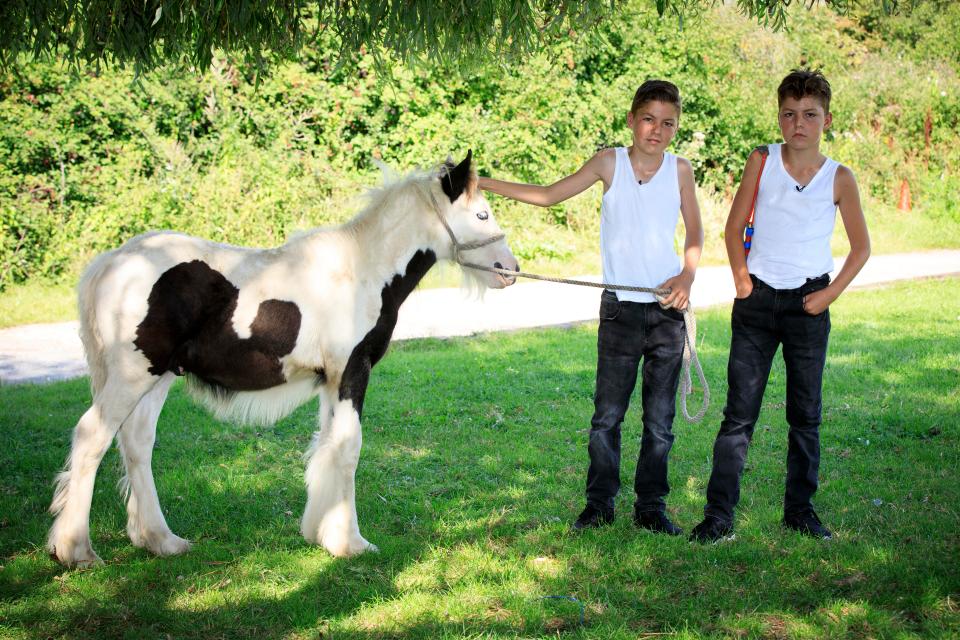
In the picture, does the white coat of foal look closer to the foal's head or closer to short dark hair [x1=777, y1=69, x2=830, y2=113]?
the foal's head

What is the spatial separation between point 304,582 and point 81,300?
71.4 inches

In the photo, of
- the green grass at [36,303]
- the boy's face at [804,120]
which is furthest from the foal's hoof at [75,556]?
the green grass at [36,303]

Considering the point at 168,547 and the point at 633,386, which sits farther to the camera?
the point at 633,386

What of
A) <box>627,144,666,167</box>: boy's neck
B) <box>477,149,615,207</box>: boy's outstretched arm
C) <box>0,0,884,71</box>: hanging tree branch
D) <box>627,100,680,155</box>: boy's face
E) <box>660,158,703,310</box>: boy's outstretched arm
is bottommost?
<box>660,158,703,310</box>: boy's outstretched arm

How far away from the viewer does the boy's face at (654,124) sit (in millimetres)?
4516

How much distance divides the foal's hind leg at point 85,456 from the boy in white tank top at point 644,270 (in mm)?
2140

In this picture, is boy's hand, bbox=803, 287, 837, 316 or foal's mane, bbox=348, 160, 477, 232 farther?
foal's mane, bbox=348, 160, 477, 232

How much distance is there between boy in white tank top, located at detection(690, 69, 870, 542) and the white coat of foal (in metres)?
1.31

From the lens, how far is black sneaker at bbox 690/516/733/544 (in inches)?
180

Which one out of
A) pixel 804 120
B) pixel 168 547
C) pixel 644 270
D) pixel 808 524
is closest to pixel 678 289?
pixel 644 270

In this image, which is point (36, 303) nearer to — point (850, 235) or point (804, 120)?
point (804, 120)

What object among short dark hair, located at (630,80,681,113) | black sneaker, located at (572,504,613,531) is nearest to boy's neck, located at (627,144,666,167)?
short dark hair, located at (630,80,681,113)

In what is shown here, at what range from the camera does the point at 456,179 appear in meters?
4.56

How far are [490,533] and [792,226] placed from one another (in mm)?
2279
